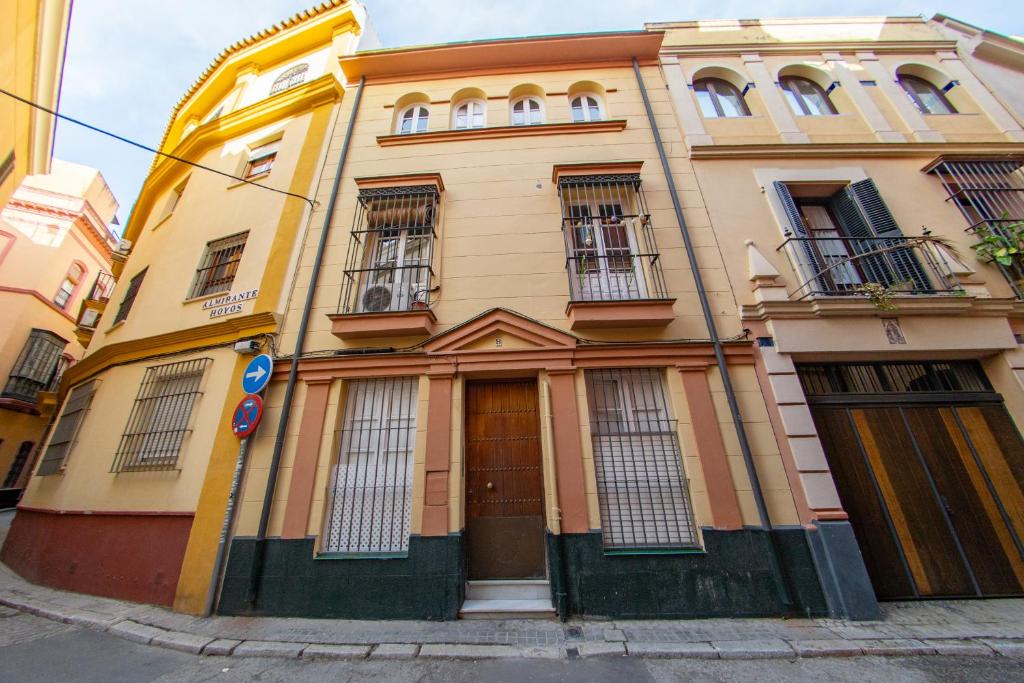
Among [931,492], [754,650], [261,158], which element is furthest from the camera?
[261,158]

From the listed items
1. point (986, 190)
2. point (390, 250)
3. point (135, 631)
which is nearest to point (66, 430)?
point (135, 631)

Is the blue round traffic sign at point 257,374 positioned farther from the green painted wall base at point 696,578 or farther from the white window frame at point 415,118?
the white window frame at point 415,118

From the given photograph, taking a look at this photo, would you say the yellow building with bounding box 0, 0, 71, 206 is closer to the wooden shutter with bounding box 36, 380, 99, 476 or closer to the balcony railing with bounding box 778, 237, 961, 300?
the wooden shutter with bounding box 36, 380, 99, 476

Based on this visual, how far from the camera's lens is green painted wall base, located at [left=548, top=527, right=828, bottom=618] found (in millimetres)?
4352

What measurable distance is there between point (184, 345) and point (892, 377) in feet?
37.1

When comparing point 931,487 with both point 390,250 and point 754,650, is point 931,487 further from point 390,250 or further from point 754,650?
point 390,250

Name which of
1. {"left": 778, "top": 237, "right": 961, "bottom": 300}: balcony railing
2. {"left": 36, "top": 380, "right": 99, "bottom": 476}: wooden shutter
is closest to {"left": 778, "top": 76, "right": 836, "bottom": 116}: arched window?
{"left": 778, "top": 237, "right": 961, "bottom": 300}: balcony railing

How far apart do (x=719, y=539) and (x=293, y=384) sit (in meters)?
6.14

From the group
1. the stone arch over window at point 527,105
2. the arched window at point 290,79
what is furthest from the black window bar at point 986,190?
the arched window at point 290,79

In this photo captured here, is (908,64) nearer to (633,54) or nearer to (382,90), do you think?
(633,54)

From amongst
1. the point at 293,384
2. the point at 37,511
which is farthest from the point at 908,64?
the point at 37,511

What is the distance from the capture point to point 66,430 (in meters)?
7.22

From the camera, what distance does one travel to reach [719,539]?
4613mm

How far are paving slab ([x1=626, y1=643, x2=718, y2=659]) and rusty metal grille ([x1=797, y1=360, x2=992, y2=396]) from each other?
147 inches
